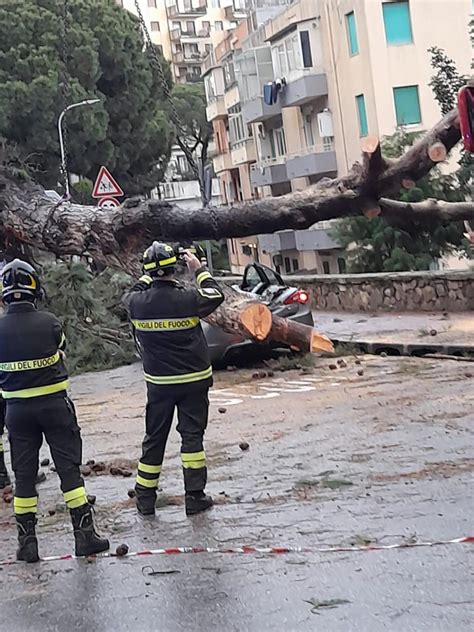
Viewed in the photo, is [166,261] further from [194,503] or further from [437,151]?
[437,151]

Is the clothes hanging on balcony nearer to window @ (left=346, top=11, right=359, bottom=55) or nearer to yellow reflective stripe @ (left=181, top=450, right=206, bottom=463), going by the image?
window @ (left=346, top=11, right=359, bottom=55)

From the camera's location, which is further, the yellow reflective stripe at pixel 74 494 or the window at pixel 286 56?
the window at pixel 286 56

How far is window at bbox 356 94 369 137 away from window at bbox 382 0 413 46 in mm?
2287

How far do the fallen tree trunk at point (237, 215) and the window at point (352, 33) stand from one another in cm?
2612

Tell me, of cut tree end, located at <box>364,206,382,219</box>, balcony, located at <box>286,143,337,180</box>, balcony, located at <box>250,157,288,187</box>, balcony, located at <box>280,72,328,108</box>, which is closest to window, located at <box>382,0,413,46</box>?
balcony, located at <box>280,72,328,108</box>

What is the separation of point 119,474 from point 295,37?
3318 cm

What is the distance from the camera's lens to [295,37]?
3953 cm

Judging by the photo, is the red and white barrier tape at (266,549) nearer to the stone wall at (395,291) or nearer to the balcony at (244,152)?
the stone wall at (395,291)

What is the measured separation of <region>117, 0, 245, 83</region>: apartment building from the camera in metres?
89.4

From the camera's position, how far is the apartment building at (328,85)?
34.6m

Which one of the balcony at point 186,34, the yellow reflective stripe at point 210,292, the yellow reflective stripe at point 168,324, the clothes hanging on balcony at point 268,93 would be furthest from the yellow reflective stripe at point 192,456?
the balcony at point 186,34

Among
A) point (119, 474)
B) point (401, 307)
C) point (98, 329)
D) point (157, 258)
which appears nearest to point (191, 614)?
point (157, 258)

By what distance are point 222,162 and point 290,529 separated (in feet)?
172

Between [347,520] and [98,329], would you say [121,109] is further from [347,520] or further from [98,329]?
[347,520]
